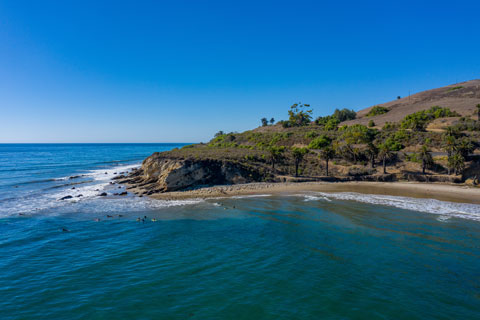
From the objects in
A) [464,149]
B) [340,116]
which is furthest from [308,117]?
[464,149]

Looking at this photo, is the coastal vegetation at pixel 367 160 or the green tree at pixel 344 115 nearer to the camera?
the coastal vegetation at pixel 367 160

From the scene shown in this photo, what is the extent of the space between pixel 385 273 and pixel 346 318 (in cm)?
566

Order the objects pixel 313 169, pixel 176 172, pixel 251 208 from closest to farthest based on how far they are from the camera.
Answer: pixel 251 208, pixel 176 172, pixel 313 169

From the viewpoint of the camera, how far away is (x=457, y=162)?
42.4 meters

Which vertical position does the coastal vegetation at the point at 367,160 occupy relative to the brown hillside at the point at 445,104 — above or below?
below

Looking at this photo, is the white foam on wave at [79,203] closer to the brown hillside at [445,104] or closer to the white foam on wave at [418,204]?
the white foam on wave at [418,204]

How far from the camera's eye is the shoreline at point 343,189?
36.4m

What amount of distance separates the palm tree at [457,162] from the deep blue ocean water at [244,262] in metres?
16.4

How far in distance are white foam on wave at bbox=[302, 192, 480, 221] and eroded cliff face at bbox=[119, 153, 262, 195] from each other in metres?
14.5

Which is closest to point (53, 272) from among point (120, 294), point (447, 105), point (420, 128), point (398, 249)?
point (120, 294)

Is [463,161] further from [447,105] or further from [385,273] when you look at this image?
[447,105]

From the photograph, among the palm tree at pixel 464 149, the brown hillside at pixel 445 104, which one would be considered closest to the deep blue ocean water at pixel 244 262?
the palm tree at pixel 464 149

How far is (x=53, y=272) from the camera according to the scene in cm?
1636

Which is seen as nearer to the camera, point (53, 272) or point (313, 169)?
point (53, 272)
